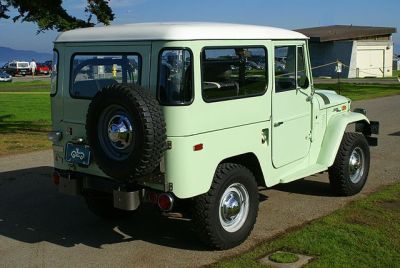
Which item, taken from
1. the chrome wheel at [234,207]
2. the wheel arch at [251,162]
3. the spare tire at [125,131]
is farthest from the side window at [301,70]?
the spare tire at [125,131]

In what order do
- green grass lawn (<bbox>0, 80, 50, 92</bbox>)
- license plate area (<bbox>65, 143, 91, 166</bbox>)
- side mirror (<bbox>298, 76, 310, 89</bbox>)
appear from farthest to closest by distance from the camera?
green grass lawn (<bbox>0, 80, 50, 92</bbox>) < side mirror (<bbox>298, 76, 310, 89</bbox>) < license plate area (<bbox>65, 143, 91, 166</bbox>)

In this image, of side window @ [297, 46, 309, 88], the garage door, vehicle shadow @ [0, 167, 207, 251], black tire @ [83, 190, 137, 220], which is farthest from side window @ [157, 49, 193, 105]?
the garage door

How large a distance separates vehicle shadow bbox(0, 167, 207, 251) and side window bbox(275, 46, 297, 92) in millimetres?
1727

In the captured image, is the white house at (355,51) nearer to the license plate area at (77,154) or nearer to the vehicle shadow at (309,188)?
the vehicle shadow at (309,188)

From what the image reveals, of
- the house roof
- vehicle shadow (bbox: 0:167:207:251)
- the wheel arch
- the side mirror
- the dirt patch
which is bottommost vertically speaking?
vehicle shadow (bbox: 0:167:207:251)

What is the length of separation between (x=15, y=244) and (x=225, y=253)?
209cm

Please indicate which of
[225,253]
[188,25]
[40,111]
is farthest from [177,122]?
[40,111]

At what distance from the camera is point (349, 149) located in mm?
6621

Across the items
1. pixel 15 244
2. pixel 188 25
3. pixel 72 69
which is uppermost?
pixel 188 25

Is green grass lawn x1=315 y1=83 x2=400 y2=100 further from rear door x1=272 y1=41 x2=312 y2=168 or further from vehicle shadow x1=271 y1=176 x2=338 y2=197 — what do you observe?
rear door x1=272 y1=41 x2=312 y2=168

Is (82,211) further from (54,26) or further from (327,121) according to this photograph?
(54,26)

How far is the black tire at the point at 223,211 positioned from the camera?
189 inches

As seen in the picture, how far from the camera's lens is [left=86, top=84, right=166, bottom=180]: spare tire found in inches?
173

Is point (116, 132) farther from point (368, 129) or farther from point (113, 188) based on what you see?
point (368, 129)
